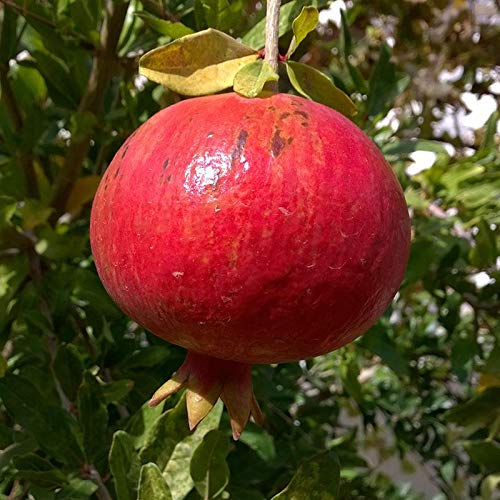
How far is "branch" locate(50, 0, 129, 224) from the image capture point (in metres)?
1.02

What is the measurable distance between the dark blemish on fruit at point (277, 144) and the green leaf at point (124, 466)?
0.34 m

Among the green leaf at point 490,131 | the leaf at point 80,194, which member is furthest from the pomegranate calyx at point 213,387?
the green leaf at point 490,131

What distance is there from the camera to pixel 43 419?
0.85m

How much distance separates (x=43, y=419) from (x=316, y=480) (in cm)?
32

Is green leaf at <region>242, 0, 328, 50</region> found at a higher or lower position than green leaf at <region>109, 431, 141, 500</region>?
higher

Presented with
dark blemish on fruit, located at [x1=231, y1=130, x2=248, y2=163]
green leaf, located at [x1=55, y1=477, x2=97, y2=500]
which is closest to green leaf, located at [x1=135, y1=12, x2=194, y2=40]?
dark blemish on fruit, located at [x1=231, y1=130, x2=248, y2=163]

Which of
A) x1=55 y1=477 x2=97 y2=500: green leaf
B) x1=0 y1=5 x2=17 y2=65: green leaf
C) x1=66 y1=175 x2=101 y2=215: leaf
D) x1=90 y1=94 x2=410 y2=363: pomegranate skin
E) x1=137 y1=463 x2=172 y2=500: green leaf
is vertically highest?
x1=90 y1=94 x2=410 y2=363: pomegranate skin

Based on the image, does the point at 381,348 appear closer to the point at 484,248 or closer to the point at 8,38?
the point at 484,248

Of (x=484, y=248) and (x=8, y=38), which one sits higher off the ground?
(x=8, y=38)

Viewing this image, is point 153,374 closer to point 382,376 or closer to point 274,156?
point 274,156

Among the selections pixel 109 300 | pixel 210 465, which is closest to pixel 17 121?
pixel 109 300

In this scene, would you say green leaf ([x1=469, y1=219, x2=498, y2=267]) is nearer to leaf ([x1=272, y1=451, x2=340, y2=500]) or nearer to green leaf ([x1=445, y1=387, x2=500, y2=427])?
green leaf ([x1=445, y1=387, x2=500, y2=427])

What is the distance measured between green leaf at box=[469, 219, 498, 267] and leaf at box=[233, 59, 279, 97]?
63cm

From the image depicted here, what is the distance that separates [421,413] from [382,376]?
1.28 feet
